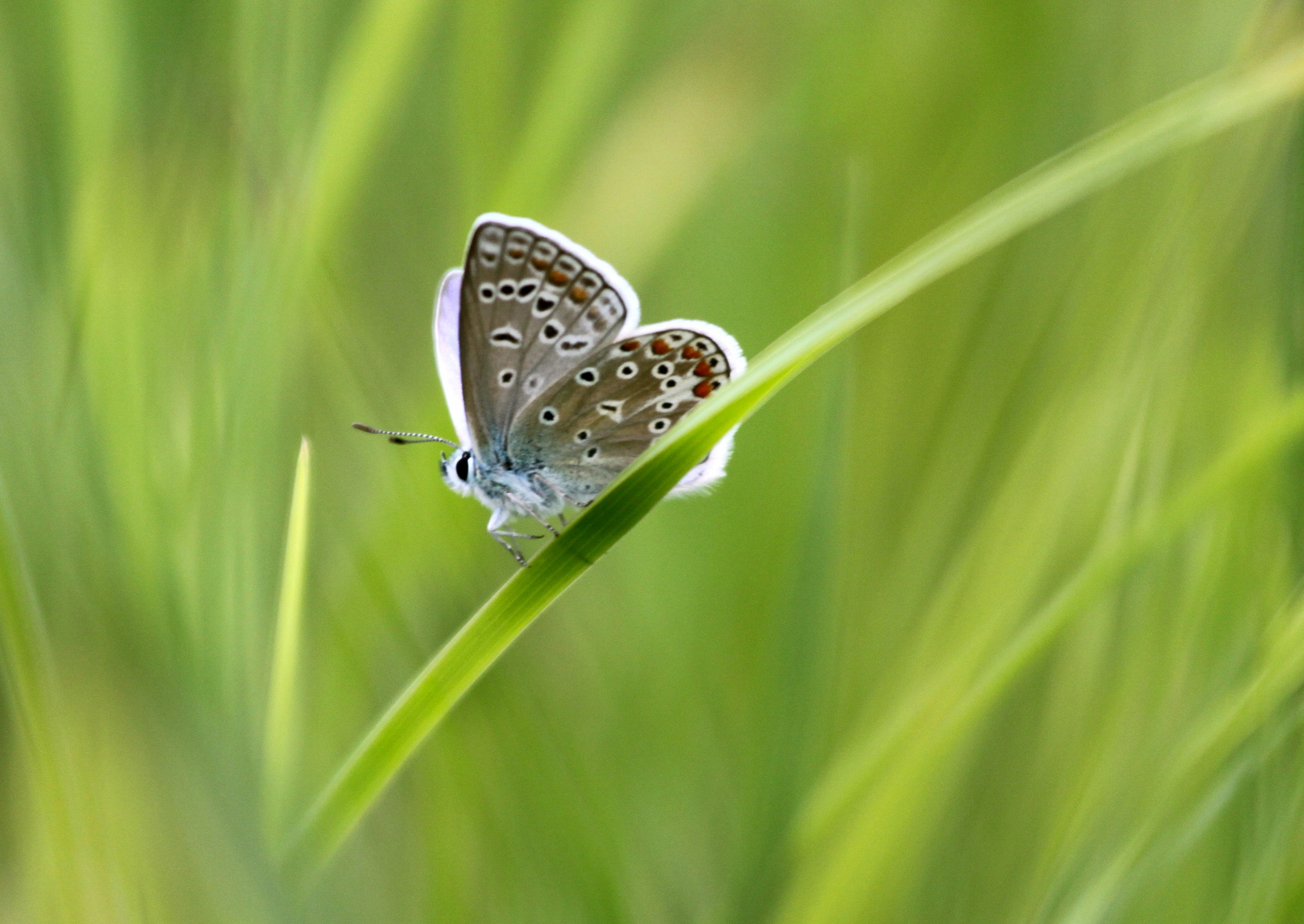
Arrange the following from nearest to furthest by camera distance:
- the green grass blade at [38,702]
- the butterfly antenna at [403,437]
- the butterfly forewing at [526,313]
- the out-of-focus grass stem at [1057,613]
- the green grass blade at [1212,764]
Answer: the green grass blade at [38,702] < the green grass blade at [1212,764] < the out-of-focus grass stem at [1057,613] < the butterfly forewing at [526,313] < the butterfly antenna at [403,437]

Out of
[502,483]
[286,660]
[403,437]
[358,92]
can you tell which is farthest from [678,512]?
[286,660]

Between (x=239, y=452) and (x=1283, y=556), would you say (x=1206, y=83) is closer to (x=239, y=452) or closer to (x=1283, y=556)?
(x=1283, y=556)

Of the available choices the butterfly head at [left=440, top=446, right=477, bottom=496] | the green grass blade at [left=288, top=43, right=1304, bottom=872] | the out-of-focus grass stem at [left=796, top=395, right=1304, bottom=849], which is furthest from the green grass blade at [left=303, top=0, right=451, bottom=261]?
the out-of-focus grass stem at [left=796, top=395, right=1304, bottom=849]

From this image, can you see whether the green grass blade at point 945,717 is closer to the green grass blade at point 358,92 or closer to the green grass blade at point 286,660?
the green grass blade at point 286,660

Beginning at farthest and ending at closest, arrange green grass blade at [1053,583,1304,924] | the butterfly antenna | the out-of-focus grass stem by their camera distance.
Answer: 1. the butterfly antenna
2. the out-of-focus grass stem
3. green grass blade at [1053,583,1304,924]

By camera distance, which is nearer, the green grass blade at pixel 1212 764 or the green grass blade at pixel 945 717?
the green grass blade at pixel 1212 764

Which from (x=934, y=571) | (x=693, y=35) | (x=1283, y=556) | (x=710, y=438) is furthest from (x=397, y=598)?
(x=693, y=35)

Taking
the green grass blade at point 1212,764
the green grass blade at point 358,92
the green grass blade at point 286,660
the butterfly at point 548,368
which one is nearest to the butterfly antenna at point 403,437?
the butterfly at point 548,368

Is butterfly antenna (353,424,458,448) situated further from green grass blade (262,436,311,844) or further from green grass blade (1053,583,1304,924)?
green grass blade (1053,583,1304,924)
